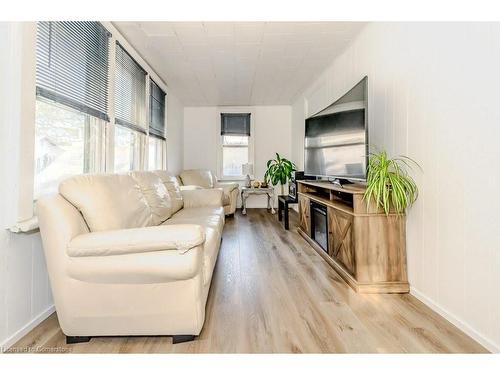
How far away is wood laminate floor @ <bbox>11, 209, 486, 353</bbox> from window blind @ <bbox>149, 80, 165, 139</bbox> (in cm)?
259

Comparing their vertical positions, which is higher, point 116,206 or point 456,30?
point 456,30

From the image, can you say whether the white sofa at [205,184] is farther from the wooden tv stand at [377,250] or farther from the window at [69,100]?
the wooden tv stand at [377,250]

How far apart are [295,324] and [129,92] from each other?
2.99 m

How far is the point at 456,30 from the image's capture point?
4.98 ft

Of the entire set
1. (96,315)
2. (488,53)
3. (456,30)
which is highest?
(456,30)

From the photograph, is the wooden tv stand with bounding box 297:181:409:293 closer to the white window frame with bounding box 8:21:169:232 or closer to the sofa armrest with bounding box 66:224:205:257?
the sofa armrest with bounding box 66:224:205:257

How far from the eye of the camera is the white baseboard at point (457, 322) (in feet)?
4.32

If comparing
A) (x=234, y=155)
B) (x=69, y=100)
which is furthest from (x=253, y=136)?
(x=69, y=100)

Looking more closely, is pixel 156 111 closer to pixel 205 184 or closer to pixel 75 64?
pixel 205 184

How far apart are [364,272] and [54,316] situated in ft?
7.21

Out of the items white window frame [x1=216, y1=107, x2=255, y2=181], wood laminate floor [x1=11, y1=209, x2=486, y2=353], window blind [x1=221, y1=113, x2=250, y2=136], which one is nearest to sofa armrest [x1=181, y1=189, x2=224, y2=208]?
wood laminate floor [x1=11, y1=209, x2=486, y2=353]

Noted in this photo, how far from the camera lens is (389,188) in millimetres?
1892
